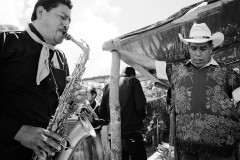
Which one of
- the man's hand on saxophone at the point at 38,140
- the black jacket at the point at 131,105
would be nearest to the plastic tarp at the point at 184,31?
the black jacket at the point at 131,105

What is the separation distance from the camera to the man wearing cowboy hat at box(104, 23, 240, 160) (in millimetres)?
3141

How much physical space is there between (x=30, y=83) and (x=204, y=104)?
205cm

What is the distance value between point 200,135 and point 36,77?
2031mm

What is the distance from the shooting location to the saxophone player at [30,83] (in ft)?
7.45

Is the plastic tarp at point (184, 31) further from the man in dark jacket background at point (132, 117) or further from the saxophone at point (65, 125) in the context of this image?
the saxophone at point (65, 125)

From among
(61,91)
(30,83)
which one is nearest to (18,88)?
(30,83)

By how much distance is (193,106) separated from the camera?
10.7ft

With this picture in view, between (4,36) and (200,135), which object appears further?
(200,135)

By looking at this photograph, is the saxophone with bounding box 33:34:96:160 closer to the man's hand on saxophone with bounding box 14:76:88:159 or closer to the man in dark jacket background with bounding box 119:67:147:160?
the man's hand on saxophone with bounding box 14:76:88:159

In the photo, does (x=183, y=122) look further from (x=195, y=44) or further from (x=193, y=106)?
(x=195, y=44)

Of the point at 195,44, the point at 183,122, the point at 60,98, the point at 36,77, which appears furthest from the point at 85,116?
the point at 195,44

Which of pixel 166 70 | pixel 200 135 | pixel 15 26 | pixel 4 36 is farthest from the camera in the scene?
pixel 166 70

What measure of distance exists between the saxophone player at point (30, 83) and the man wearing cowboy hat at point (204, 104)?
1617mm

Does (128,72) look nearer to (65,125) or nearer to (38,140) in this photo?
(65,125)
